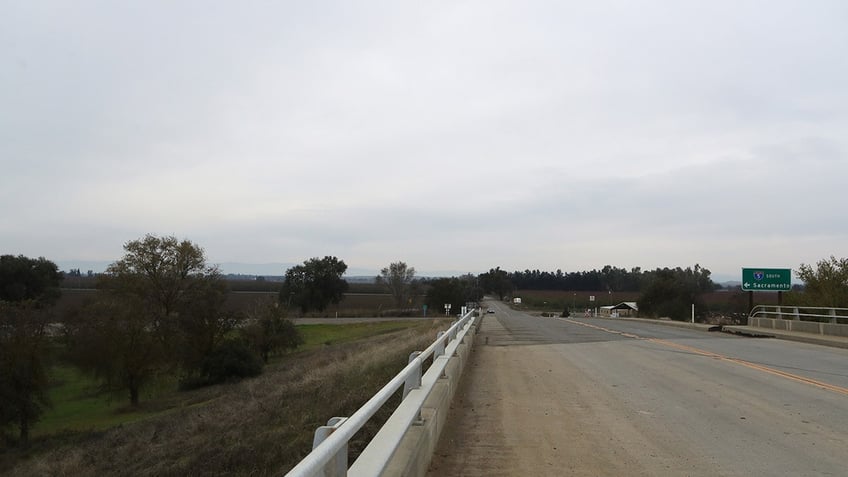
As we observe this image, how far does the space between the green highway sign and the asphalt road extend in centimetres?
1627

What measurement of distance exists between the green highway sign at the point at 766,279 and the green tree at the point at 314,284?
10232 cm

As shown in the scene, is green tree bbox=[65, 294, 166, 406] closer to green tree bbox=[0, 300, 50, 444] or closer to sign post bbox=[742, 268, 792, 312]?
green tree bbox=[0, 300, 50, 444]

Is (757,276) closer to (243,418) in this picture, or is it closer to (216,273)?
(243,418)

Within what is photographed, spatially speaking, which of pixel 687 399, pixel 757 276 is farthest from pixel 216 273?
pixel 687 399

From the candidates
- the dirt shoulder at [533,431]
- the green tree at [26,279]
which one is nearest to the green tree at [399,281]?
the green tree at [26,279]

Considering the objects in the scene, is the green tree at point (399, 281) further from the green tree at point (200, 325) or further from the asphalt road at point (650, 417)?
the asphalt road at point (650, 417)

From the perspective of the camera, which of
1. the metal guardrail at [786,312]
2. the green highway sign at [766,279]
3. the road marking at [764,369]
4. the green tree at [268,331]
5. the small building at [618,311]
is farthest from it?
the small building at [618,311]

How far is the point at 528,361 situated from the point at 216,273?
197ft

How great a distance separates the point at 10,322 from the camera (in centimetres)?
3841

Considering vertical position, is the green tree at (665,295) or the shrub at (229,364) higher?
the green tree at (665,295)

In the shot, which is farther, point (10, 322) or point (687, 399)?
point (10, 322)

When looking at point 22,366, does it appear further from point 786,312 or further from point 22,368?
point 786,312

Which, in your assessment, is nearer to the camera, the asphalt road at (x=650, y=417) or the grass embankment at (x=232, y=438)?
the asphalt road at (x=650, y=417)

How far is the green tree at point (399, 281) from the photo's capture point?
141750mm
